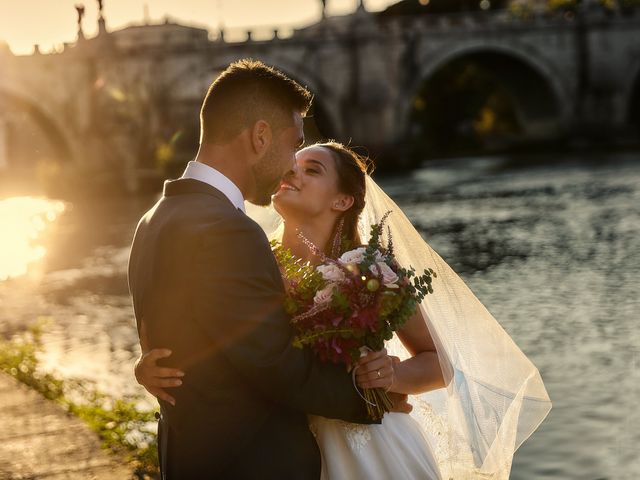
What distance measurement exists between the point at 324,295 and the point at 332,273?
0.38 ft

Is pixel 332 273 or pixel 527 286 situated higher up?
pixel 332 273

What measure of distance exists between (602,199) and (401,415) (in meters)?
19.2

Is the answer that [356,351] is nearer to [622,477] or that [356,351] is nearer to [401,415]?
[401,415]

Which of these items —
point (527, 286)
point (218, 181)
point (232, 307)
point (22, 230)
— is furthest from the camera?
point (22, 230)

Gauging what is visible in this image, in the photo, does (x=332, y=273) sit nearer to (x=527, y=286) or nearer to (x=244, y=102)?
(x=244, y=102)

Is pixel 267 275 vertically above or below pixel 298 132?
below

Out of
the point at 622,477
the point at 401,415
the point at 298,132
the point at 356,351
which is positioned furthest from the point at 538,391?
the point at 622,477

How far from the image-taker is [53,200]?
105ft

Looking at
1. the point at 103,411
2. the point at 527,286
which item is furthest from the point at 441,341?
the point at 527,286

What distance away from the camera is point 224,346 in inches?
101

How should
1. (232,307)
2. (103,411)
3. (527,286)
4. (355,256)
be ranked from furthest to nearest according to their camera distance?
(527,286) < (103,411) < (355,256) < (232,307)

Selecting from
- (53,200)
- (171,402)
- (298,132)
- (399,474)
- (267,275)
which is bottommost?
(53,200)

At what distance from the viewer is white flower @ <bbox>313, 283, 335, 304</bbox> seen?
2.82 meters

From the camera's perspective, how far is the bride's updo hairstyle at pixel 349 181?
3.56 meters
